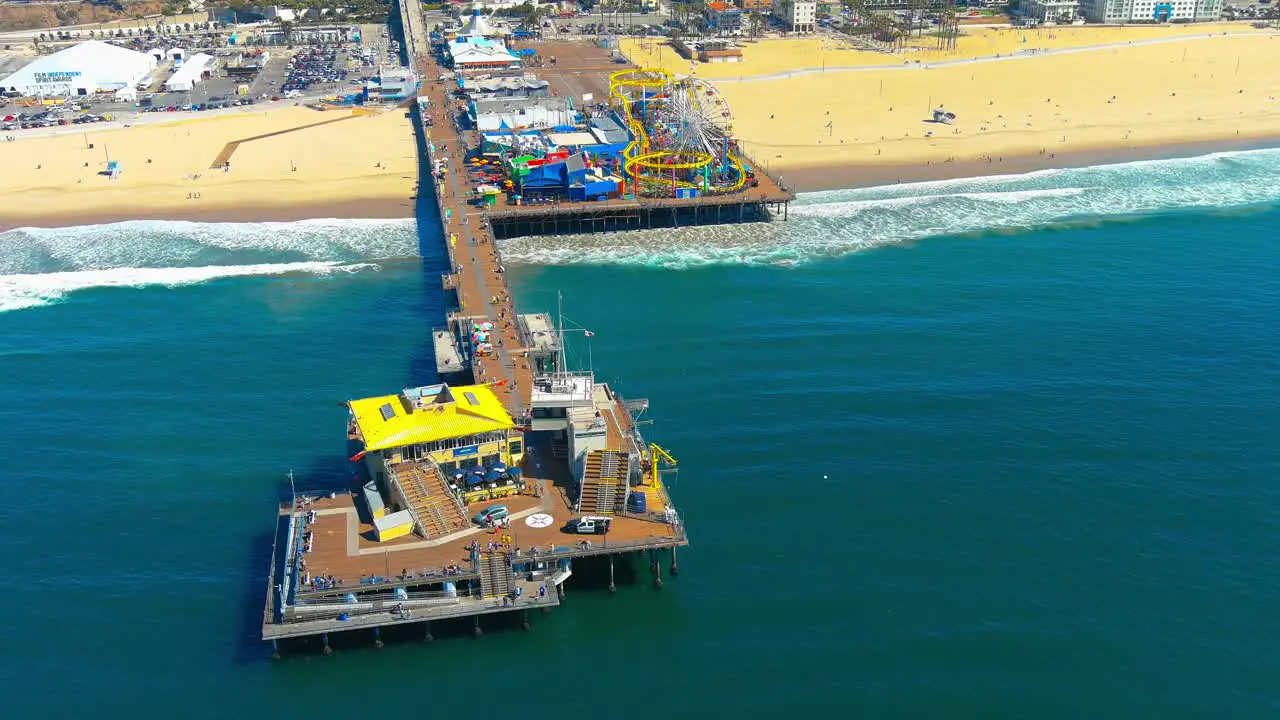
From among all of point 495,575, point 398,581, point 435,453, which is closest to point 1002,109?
point 435,453

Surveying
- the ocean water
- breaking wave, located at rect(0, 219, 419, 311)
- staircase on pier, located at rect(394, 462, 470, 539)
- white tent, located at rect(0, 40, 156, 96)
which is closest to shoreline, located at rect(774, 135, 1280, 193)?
the ocean water

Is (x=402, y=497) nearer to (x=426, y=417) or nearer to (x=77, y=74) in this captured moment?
(x=426, y=417)

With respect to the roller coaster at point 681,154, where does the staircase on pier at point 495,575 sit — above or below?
below

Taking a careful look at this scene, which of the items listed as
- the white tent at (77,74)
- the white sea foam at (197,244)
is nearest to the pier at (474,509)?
the white sea foam at (197,244)

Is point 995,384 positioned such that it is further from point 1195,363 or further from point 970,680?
point 970,680

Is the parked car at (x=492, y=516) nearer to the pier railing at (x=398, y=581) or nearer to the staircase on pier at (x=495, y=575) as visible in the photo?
the staircase on pier at (x=495, y=575)
